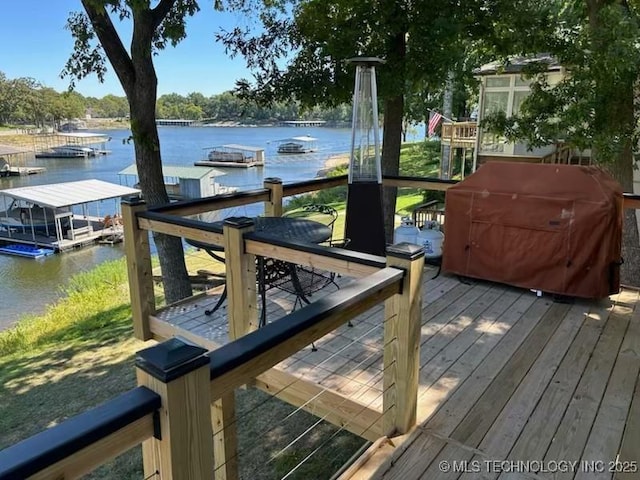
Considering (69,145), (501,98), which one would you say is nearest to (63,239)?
(501,98)

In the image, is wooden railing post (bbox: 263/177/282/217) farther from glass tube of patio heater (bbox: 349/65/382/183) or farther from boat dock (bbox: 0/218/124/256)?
boat dock (bbox: 0/218/124/256)

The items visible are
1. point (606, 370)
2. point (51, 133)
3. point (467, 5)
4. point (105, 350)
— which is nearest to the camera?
point (606, 370)

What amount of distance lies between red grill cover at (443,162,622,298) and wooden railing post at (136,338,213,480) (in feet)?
11.0

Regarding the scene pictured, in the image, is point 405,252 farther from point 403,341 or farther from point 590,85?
point 590,85

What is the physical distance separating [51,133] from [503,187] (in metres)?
74.4

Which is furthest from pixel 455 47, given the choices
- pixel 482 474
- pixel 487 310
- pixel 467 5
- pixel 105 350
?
pixel 105 350

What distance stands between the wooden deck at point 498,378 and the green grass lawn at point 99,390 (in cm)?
52

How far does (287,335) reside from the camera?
1473mm

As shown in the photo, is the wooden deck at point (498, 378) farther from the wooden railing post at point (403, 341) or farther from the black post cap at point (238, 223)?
the black post cap at point (238, 223)

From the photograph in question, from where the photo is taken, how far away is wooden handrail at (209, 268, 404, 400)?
1281 mm

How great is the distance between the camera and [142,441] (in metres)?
1.10

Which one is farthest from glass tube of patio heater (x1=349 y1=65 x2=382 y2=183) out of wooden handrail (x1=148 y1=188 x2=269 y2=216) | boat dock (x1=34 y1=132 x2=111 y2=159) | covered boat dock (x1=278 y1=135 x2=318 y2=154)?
boat dock (x1=34 y1=132 x2=111 y2=159)

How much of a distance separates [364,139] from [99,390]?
429 centimetres

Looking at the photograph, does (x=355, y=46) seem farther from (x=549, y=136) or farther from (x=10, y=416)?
(x=10, y=416)
